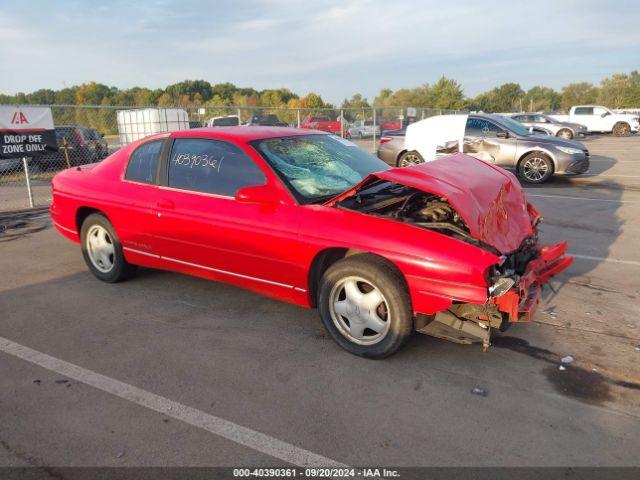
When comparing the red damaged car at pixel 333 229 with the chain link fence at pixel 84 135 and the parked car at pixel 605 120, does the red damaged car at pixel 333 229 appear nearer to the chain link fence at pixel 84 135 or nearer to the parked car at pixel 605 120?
the chain link fence at pixel 84 135

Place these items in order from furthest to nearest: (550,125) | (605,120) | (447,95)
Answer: (447,95)
(605,120)
(550,125)

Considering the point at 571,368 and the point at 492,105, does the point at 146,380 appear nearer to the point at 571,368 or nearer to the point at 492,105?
the point at 571,368

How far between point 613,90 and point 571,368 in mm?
73189

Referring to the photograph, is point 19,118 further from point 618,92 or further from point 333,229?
point 618,92

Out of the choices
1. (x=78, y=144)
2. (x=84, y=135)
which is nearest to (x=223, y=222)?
(x=78, y=144)

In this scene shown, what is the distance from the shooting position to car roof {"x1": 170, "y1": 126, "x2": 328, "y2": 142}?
4215 mm

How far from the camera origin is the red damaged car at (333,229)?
10.5 ft

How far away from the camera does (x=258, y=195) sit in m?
3.66

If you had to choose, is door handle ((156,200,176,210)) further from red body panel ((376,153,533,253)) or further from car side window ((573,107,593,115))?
car side window ((573,107,593,115))

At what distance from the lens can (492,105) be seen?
2549 inches

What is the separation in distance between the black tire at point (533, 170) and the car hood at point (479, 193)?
25.7 feet

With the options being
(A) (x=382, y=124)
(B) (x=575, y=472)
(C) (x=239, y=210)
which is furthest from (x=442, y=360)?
(A) (x=382, y=124)

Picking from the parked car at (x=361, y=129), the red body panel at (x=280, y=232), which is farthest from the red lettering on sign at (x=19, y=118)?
the parked car at (x=361, y=129)

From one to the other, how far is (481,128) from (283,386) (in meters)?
10.6
